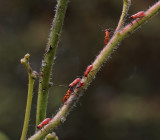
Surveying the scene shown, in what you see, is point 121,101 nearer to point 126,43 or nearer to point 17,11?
point 126,43

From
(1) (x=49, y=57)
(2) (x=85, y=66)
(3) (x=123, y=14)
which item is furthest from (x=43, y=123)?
(2) (x=85, y=66)

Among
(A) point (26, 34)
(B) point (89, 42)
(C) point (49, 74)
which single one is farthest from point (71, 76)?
(C) point (49, 74)

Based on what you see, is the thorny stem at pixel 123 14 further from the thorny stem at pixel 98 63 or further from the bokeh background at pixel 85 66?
the bokeh background at pixel 85 66

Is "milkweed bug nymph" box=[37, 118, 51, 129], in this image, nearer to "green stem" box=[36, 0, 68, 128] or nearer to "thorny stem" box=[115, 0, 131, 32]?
"green stem" box=[36, 0, 68, 128]

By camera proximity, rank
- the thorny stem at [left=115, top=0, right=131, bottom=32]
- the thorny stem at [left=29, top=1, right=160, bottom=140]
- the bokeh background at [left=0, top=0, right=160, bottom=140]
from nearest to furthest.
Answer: the thorny stem at [left=29, top=1, right=160, bottom=140] → the thorny stem at [left=115, top=0, right=131, bottom=32] → the bokeh background at [left=0, top=0, right=160, bottom=140]

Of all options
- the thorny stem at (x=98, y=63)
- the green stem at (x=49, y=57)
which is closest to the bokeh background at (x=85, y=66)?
the green stem at (x=49, y=57)

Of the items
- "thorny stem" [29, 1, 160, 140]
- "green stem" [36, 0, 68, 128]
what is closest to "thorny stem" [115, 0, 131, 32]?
"thorny stem" [29, 1, 160, 140]
